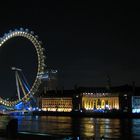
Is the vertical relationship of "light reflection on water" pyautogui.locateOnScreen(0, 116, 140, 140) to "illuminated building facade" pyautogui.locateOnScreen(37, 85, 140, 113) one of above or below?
below

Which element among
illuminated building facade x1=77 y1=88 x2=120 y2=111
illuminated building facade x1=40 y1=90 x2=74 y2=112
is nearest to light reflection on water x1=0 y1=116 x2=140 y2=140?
illuminated building facade x1=77 y1=88 x2=120 y2=111

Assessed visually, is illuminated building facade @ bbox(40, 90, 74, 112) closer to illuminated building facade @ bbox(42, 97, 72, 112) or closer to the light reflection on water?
illuminated building facade @ bbox(42, 97, 72, 112)

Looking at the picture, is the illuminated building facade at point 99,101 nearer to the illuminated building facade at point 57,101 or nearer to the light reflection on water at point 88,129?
the illuminated building facade at point 57,101

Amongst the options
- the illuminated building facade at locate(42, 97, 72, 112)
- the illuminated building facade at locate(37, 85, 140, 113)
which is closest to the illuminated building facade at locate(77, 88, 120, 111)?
the illuminated building facade at locate(37, 85, 140, 113)

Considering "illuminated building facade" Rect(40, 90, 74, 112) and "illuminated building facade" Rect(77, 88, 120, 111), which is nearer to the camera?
"illuminated building facade" Rect(77, 88, 120, 111)

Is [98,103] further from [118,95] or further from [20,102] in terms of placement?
[20,102]

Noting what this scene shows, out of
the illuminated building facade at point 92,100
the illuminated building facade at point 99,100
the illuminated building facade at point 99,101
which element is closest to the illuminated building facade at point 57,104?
the illuminated building facade at point 92,100

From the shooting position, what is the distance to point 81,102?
93.9 metres

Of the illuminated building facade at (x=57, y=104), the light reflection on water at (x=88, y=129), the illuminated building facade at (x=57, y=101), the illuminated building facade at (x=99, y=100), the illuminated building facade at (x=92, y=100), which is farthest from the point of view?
the illuminated building facade at (x=57, y=101)

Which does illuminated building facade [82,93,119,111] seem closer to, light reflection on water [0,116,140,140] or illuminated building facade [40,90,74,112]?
illuminated building facade [40,90,74,112]

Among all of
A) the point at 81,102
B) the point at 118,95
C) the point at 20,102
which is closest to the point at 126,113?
the point at 118,95

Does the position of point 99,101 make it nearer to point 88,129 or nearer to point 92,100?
point 92,100

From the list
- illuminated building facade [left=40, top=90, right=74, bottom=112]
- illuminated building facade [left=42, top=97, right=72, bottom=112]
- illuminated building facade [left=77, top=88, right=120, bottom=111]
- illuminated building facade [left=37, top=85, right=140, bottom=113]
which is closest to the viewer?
illuminated building facade [left=37, top=85, right=140, bottom=113]

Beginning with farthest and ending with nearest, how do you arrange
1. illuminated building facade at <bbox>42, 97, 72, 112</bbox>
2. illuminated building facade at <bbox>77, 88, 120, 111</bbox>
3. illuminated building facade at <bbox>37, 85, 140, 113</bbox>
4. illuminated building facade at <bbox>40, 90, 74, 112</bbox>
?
illuminated building facade at <bbox>40, 90, 74, 112</bbox>, illuminated building facade at <bbox>42, 97, 72, 112</bbox>, illuminated building facade at <bbox>77, 88, 120, 111</bbox>, illuminated building facade at <bbox>37, 85, 140, 113</bbox>
